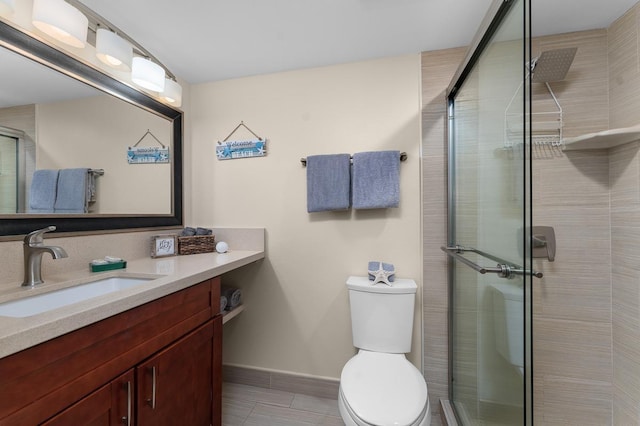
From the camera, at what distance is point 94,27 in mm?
1256

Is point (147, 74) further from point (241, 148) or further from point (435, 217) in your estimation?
point (435, 217)

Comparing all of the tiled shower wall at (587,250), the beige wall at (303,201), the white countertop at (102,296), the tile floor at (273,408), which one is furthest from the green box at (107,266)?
the tiled shower wall at (587,250)

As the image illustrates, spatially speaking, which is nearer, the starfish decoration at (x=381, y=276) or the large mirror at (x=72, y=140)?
the large mirror at (x=72, y=140)

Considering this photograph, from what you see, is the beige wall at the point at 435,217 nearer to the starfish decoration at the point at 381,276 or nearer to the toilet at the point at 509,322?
the starfish decoration at the point at 381,276

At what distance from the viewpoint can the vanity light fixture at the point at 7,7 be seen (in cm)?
92

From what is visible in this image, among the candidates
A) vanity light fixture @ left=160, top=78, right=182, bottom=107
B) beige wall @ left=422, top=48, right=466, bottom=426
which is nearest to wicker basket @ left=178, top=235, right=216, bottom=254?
vanity light fixture @ left=160, top=78, right=182, bottom=107

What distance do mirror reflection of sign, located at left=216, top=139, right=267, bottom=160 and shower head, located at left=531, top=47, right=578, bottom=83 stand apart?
4.97ft

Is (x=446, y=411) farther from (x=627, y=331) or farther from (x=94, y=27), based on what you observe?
(x=94, y=27)

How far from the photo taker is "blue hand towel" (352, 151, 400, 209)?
4.99ft

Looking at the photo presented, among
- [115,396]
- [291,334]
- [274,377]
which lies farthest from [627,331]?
[115,396]

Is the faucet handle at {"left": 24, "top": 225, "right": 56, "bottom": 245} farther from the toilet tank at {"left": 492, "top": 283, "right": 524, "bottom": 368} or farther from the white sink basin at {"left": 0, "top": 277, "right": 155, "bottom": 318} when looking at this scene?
the toilet tank at {"left": 492, "top": 283, "right": 524, "bottom": 368}

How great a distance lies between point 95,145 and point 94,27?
560 mm

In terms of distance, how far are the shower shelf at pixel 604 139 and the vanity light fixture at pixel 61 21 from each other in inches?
88.5

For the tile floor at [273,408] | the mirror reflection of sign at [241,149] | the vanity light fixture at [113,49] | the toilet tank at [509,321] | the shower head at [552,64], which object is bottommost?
the tile floor at [273,408]
